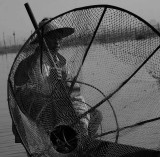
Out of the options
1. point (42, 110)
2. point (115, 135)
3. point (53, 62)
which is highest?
point (53, 62)

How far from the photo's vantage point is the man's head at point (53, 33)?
13.3 ft

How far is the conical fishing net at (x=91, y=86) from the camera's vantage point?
3.94 metres

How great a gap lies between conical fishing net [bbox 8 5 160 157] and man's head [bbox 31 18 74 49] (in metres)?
0.02

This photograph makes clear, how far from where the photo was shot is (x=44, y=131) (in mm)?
3941

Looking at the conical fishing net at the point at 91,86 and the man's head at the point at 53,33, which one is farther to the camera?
the man's head at the point at 53,33

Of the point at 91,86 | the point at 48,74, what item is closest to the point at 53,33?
the point at 48,74

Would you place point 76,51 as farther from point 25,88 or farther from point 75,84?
point 25,88

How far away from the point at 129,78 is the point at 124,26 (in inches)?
22.3

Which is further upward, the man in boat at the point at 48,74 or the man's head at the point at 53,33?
the man's head at the point at 53,33

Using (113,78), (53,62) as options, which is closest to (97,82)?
(113,78)

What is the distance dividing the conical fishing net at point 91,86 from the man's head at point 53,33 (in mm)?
17

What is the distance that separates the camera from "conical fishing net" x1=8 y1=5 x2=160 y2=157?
3939 mm

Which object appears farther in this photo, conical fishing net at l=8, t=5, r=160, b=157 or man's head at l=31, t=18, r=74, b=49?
man's head at l=31, t=18, r=74, b=49

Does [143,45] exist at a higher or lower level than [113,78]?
higher
